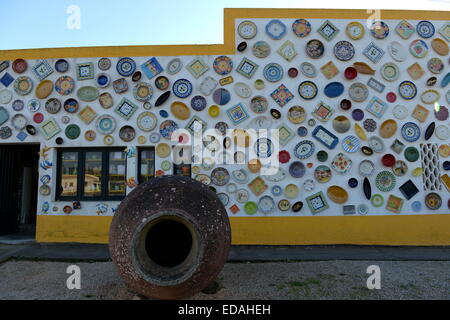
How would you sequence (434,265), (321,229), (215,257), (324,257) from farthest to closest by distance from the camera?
(321,229) → (324,257) → (434,265) → (215,257)

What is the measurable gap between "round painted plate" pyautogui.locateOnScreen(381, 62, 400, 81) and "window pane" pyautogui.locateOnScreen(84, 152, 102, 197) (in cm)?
723

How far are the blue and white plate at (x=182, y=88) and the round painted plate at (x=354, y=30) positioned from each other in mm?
4127

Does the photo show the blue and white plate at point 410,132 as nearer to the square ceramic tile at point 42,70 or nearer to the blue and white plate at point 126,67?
the blue and white plate at point 126,67

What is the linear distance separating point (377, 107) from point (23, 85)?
863 centimetres

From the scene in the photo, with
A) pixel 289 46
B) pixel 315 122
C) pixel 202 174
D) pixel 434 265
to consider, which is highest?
pixel 289 46

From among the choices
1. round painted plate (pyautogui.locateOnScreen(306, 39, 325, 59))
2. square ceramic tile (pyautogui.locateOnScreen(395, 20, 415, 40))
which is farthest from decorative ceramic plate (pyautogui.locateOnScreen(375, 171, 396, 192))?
square ceramic tile (pyautogui.locateOnScreen(395, 20, 415, 40))

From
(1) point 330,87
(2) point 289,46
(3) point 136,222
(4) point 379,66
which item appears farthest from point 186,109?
(4) point 379,66

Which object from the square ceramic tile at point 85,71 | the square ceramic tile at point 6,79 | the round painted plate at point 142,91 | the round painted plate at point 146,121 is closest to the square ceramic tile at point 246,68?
the round painted plate at point 142,91

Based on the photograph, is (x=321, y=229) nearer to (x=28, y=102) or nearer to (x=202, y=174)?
(x=202, y=174)

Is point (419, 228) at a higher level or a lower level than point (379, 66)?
lower

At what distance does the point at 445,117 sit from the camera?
711 centimetres

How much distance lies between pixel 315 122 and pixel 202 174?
2.96m

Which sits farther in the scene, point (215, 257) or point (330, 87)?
point (330, 87)

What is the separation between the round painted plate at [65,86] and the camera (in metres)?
7.11
